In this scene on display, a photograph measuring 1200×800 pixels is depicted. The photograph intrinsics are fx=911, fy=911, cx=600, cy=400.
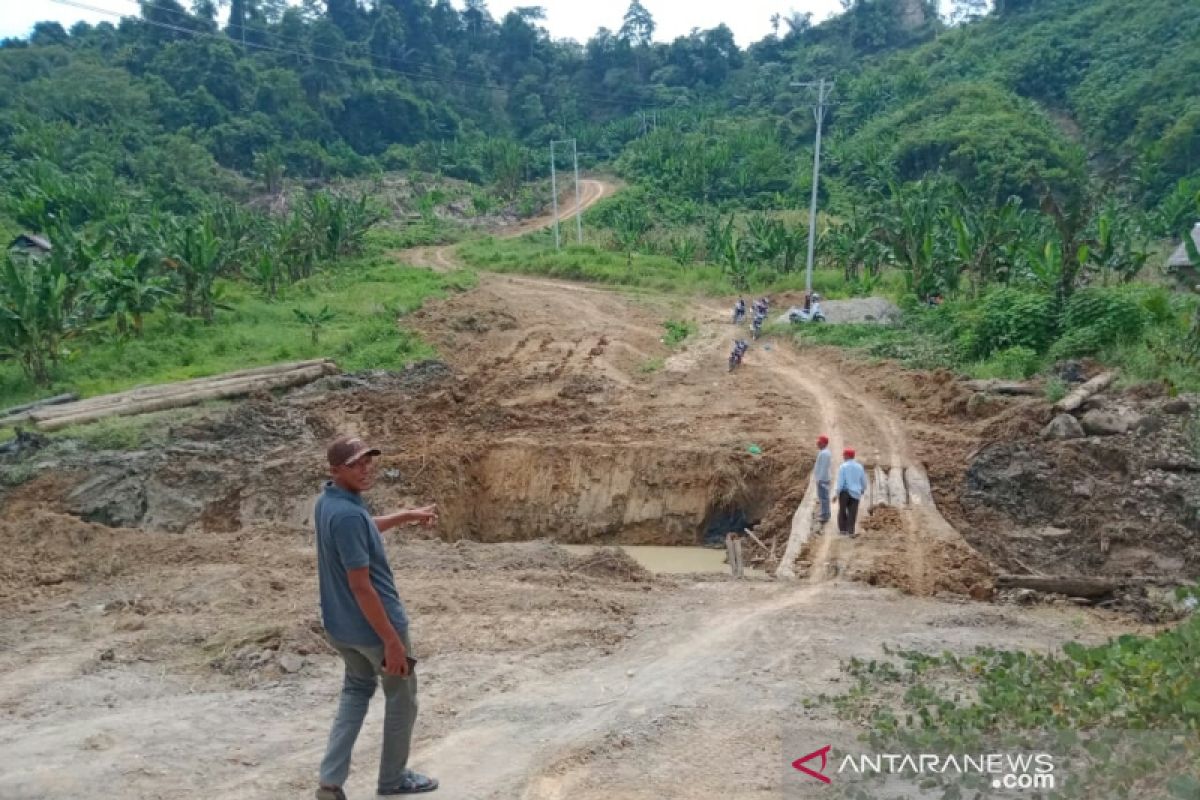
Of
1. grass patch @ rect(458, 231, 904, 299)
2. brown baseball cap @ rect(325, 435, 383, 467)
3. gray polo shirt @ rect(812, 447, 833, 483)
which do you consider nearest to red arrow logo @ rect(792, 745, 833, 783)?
brown baseball cap @ rect(325, 435, 383, 467)

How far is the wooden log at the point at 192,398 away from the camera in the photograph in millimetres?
14547

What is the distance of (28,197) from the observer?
34938 mm

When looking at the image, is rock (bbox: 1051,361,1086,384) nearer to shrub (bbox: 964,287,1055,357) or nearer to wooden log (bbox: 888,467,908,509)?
shrub (bbox: 964,287,1055,357)

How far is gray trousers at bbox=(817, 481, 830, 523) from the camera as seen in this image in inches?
460

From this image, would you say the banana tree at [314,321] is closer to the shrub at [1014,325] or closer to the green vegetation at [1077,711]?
the shrub at [1014,325]

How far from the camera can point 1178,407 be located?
12891mm

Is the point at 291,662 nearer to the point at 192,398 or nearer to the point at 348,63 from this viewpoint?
the point at 192,398

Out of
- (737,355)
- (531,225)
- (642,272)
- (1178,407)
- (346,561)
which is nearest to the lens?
(346,561)

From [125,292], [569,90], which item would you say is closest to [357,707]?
[125,292]

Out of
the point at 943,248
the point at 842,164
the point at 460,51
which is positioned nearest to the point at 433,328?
the point at 943,248

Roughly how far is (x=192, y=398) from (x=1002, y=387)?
14.0 m

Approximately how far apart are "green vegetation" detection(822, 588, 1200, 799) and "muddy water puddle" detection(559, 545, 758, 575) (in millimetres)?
7208

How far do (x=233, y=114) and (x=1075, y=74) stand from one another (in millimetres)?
56116

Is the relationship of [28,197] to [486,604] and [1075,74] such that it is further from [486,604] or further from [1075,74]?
[1075,74]
